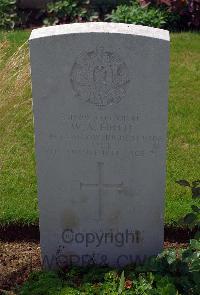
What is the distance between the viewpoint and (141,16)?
9055 millimetres

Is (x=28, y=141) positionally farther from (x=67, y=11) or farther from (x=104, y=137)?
(x=67, y=11)

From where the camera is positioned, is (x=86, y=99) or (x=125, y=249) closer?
(x=86, y=99)

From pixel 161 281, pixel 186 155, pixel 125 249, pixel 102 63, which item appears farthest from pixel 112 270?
pixel 186 155

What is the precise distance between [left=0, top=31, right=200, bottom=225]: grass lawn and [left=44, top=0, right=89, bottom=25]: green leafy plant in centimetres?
217

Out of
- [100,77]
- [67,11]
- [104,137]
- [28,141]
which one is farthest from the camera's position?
[67,11]

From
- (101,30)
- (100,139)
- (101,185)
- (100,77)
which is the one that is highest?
(101,30)

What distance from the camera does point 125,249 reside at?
178 inches

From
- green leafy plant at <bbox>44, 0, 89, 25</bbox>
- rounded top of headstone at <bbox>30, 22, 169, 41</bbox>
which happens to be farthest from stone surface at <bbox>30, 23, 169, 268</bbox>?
green leafy plant at <bbox>44, 0, 89, 25</bbox>

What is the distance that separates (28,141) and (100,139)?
2.22 meters

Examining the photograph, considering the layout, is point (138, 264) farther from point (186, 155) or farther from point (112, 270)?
point (186, 155)

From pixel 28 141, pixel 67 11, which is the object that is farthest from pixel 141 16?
pixel 28 141

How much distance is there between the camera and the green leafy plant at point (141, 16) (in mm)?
9031

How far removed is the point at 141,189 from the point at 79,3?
584 cm

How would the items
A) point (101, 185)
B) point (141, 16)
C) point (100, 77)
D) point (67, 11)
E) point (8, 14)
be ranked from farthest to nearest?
point (8, 14)
point (67, 11)
point (141, 16)
point (101, 185)
point (100, 77)
